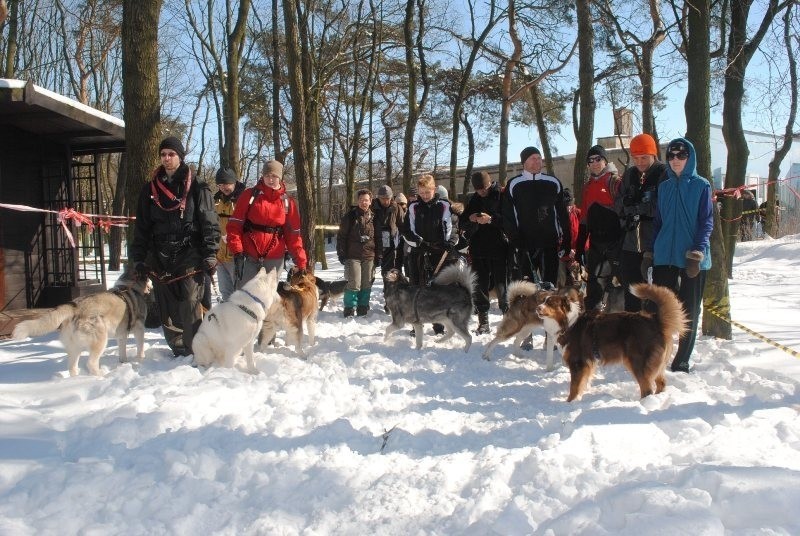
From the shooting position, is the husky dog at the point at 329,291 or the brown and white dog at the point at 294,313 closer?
the brown and white dog at the point at 294,313

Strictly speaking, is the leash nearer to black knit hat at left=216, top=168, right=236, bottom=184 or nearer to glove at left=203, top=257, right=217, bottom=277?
glove at left=203, top=257, right=217, bottom=277

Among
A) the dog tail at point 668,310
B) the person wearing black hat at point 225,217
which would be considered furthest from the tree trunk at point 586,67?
the dog tail at point 668,310

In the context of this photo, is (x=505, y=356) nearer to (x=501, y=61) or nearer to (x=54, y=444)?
(x=54, y=444)

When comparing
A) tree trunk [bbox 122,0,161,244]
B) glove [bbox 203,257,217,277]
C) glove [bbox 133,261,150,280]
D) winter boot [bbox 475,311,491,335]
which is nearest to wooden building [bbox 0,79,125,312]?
tree trunk [bbox 122,0,161,244]

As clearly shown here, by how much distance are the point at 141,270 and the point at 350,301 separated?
3.90m

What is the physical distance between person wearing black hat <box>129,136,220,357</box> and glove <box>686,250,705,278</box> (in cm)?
464

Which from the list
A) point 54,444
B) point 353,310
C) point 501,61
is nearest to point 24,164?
point 353,310

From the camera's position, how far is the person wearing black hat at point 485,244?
25.1 feet

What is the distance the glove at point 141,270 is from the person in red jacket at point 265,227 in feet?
2.90

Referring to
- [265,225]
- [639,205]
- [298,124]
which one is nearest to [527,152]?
[639,205]

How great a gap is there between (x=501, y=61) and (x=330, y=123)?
9766 millimetres

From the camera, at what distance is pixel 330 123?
28734 mm

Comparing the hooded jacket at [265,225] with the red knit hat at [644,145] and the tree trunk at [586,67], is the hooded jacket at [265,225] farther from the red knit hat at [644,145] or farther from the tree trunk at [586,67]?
the tree trunk at [586,67]

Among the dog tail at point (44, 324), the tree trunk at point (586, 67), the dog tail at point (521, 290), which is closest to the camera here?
the dog tail at point (44, 324)
